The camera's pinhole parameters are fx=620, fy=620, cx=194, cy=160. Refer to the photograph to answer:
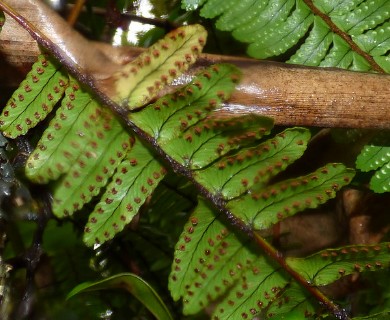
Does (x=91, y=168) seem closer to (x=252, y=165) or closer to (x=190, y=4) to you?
(x=252, y=165)

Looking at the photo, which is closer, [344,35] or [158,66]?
[158,66]

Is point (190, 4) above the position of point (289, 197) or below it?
above

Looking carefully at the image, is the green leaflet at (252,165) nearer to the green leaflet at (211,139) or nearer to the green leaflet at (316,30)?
the green leaflet at (211,139)

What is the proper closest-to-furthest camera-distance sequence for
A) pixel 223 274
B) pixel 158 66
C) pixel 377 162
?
pixel 158 66 → pixel 223 274 → pixel 377 162

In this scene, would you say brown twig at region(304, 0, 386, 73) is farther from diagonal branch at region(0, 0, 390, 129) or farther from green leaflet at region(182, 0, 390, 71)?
diagonal branch at region(0, 0, 390, 129)

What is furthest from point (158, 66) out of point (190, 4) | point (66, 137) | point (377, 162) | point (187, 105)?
point (377, 162)

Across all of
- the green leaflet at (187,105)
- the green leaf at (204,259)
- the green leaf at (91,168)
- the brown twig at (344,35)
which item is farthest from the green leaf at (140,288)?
the brown twig at (344,35)
